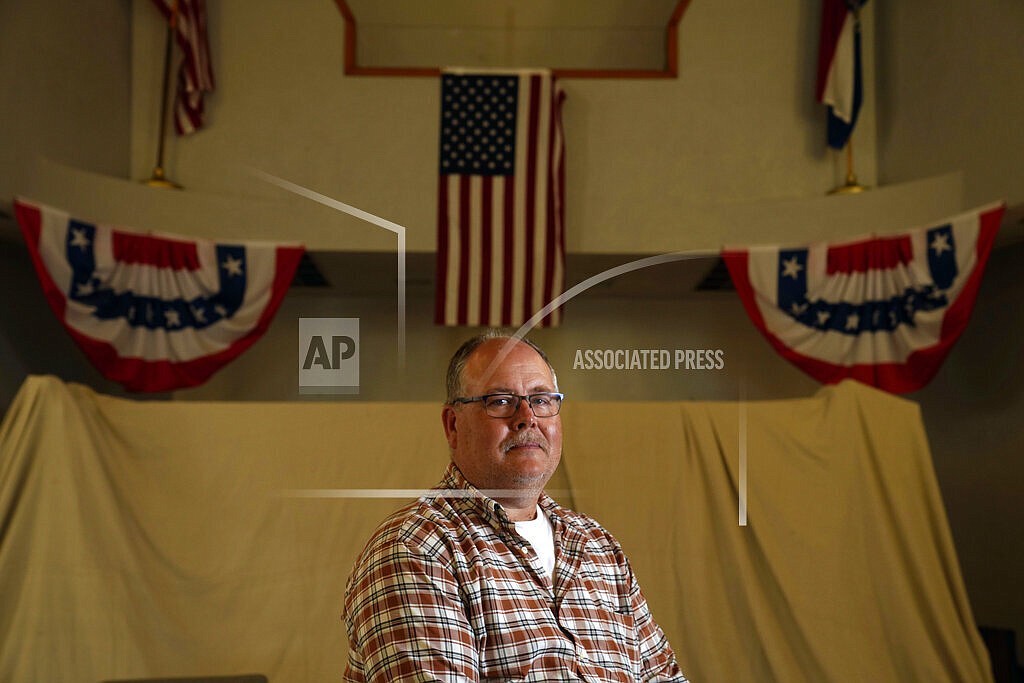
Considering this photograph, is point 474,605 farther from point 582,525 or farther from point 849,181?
point 849,181

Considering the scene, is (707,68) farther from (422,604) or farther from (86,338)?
(86,338)

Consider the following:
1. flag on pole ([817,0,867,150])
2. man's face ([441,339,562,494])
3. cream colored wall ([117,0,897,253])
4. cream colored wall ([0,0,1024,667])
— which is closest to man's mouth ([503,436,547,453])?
man's face ([441,339,562,494])

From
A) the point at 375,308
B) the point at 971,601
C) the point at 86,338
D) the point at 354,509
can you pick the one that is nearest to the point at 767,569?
the point at 971,601

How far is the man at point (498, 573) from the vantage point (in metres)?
0.93

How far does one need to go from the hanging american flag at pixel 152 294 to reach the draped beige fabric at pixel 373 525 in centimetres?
12

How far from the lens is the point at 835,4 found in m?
1.73

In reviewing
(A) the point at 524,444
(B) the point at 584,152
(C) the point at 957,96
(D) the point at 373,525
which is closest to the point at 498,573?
(A) the point at 524,444

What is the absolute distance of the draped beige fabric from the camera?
162 centimetres

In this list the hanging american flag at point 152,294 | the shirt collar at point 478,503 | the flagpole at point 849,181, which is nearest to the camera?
the shirt collar at point 478,503

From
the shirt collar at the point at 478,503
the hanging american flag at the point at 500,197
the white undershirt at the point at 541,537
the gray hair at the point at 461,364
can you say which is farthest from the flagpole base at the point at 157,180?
the white undershirt at the point at 541,537

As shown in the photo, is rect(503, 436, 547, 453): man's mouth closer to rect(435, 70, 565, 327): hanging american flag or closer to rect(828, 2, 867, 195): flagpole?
rect(435, 70, 565, 327): hanging american flag

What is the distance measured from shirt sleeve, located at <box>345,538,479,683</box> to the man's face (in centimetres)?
19

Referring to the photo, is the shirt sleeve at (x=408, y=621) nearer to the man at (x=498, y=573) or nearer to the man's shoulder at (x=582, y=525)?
the man at (x=498, y=573)

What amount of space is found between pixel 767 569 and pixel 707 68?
1050 millimetres
